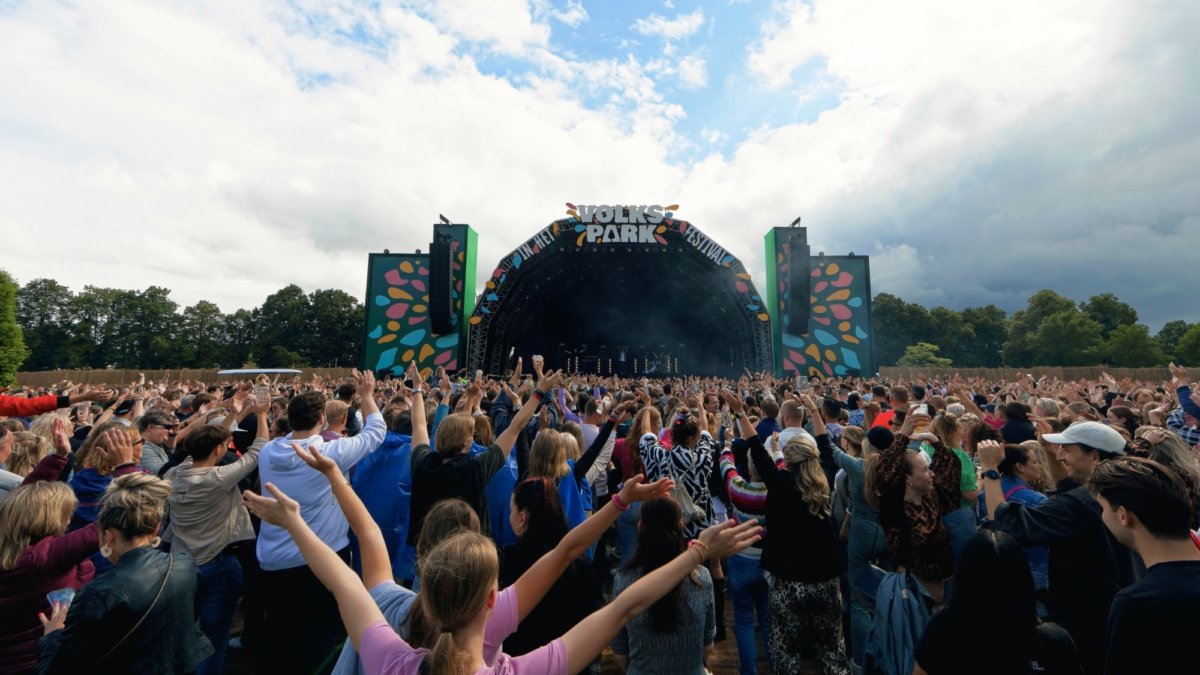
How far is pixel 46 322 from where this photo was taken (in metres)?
52.1

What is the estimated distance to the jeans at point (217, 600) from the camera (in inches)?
118

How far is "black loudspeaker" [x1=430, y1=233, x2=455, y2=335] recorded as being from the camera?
17688 mm

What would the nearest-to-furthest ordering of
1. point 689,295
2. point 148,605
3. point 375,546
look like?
point 375,546 < point 148,605 < point 689,295

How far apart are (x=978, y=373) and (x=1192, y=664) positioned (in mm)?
28357

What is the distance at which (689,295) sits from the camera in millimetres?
21688

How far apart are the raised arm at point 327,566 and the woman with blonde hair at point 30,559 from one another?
5.07ft

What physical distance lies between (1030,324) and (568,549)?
7027cm

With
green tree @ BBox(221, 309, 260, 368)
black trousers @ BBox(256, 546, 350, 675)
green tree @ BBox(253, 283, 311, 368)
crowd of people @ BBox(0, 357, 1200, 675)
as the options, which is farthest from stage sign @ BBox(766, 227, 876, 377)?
green tree @ BBox(221, 309, 260, 368)

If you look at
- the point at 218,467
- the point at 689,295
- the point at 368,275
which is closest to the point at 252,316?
the point at 368,275

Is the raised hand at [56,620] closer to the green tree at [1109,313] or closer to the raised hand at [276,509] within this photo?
the raised hand at [276,509]

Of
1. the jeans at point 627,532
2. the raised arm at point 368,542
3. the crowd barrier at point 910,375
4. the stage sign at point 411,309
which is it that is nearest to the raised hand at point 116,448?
the raised arm at point 368,542

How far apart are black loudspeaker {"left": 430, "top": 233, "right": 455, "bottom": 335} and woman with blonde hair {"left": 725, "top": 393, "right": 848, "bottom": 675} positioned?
53.6ft

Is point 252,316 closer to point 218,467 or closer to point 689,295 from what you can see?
point 689,295

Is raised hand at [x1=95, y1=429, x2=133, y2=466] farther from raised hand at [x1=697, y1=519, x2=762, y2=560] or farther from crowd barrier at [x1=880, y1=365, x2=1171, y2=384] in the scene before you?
crowd barrier at [x1=880, y1=365, x2=1171, y2=384]
